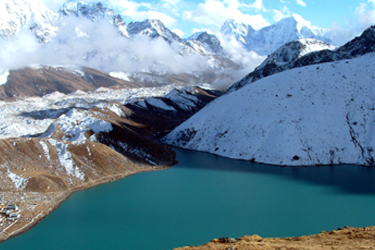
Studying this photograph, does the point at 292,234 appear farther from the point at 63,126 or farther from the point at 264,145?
the point at 63,126

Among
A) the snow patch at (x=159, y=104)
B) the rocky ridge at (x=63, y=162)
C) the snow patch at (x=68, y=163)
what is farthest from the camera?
the snow patch at (x=159, y=104)

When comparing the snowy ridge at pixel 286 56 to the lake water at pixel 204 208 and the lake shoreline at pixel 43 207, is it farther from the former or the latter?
the lake shoreline at pixel 43 207

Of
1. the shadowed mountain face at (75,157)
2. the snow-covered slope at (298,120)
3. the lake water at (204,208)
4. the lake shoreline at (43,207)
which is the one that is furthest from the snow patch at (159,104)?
the lake water at (204,208)

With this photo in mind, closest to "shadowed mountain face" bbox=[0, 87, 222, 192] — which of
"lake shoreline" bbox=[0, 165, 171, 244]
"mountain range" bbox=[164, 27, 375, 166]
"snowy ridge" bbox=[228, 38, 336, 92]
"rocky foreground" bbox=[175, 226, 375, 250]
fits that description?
"lake shoreline" bbox=[0, 165, 171, 244]

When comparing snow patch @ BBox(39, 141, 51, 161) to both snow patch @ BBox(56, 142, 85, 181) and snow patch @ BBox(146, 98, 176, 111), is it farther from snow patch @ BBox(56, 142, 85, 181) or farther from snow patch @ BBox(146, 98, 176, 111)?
snow patch @ BBox(146, 98, 176, 111)

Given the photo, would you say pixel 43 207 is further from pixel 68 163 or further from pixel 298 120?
pixel 298 120

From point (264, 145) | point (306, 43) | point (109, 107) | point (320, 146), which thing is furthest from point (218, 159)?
point (306, 43)
